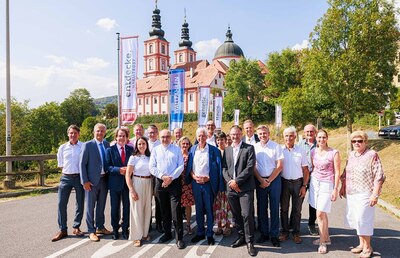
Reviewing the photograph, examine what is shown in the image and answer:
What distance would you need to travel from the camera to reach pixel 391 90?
1902 cm

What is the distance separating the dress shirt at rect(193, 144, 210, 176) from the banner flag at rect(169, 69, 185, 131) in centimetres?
874

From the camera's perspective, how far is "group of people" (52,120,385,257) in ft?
16.0

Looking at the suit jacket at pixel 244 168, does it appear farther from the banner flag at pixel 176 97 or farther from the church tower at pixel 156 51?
the church tower at pixel 156 51

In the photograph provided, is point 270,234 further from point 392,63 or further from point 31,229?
point 392,63

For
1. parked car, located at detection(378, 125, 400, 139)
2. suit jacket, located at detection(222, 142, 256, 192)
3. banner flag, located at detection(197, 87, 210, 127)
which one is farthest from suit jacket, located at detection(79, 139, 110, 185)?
parked car, located at detection(378, 125, 400, 139)

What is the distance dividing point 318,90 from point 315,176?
15249mm

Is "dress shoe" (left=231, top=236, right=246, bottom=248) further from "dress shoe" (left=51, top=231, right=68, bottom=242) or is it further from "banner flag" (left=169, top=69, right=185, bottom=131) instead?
"banner flag" (left=169, top=69, right=185, bottom=131)

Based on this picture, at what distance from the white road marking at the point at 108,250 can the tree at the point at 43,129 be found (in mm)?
47161

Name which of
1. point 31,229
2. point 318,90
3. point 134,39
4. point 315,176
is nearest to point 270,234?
point 315,176

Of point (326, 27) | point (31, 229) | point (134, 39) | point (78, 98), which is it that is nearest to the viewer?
point (31, 229)

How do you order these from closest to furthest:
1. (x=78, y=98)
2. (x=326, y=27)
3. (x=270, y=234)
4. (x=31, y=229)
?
(x=270, y=234), (x=31, y=229), (x=326, y=27), (x=78, y=98)

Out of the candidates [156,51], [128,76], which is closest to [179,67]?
[156,51]

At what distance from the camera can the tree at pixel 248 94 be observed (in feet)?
157

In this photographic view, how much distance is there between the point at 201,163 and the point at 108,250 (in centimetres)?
209
